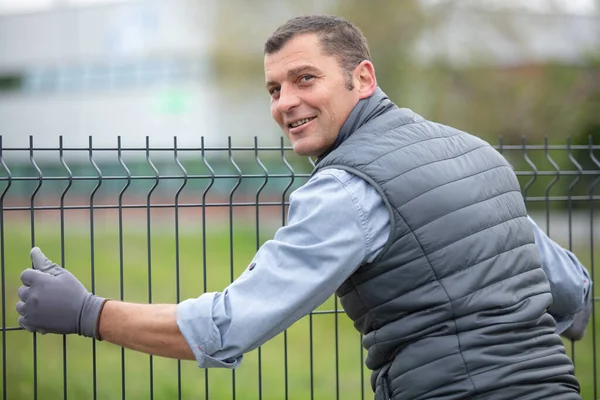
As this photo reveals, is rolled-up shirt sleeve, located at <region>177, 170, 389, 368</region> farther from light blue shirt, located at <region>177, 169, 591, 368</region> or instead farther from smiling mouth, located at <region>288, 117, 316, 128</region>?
smiling mouth, located at <region>288, 117, 316, 128</region>

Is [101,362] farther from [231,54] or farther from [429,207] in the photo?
[231,54]

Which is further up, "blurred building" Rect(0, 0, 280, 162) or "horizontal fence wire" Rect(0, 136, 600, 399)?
"blurred building" Rect(0, 0, 280, 162)

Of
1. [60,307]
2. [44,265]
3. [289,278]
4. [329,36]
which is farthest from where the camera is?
[329,36]

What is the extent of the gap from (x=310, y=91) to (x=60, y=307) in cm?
109

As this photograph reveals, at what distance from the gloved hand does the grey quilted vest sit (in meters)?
0.83

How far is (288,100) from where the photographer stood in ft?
8.73

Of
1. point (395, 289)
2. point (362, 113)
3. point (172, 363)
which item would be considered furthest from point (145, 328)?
point (172, 363)

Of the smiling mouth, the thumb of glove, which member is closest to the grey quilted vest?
the smiling mouth

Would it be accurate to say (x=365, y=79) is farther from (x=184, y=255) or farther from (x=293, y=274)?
(x=184, y=255)

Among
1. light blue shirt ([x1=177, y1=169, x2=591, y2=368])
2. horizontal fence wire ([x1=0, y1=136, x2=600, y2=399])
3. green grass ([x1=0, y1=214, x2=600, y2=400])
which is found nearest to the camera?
light blue shirt ([x1=177, y1=169, x2=591, y2=368])

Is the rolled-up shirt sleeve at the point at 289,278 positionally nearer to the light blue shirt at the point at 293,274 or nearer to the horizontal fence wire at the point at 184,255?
the light blue shirt at the point at 293,274

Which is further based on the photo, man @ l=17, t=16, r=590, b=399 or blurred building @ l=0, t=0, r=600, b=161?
blurred building @ l=0, t=0, r=600, b=161

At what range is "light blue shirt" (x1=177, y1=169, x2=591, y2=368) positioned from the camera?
2.24 metres

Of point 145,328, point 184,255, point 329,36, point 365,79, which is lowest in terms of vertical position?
point 145,328
